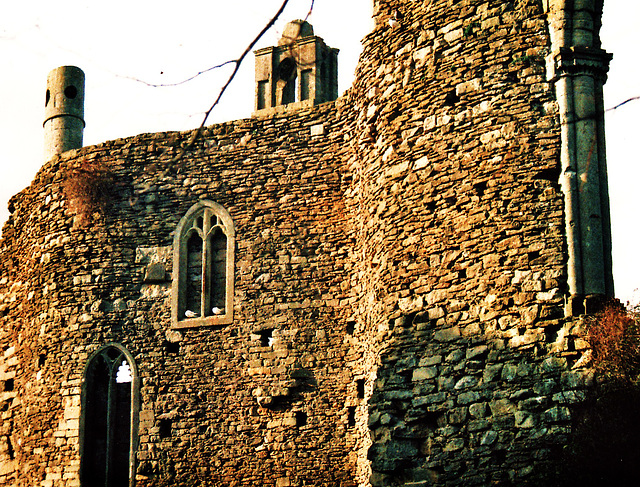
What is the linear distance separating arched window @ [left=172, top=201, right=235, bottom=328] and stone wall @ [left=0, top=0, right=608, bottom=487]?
16 centimetres

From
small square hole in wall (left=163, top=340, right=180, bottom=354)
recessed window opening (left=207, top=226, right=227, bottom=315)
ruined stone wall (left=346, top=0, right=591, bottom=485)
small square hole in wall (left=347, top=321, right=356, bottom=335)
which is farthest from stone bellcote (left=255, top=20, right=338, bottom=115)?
ruined stone wall (left=346, top=0, right=591, bottom=485)

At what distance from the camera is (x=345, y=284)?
49.7 ft

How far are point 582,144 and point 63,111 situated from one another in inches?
407

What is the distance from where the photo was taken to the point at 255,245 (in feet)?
52.2

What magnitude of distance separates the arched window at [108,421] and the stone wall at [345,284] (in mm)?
132

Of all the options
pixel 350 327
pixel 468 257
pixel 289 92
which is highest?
pixel 289 92

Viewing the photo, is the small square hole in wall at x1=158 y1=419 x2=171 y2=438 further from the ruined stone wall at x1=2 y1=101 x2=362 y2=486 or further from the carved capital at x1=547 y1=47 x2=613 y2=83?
the carved capital at x1=547 y1=47 x2=613 y2=83

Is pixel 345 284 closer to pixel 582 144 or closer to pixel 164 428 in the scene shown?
pixel 164 428

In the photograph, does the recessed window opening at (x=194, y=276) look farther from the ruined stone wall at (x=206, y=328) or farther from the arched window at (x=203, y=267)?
the ruined stone wall at (x=206, y=328)

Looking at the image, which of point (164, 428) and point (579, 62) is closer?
point (579, 62)

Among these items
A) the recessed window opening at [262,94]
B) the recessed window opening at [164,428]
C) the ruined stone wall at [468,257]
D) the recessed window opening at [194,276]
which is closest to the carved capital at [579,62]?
the ruined stone wall at [468,257]

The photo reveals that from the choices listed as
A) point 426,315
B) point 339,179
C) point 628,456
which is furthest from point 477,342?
point 339,179

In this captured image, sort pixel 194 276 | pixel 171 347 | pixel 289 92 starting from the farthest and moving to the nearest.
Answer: pixel 289 92 < pixel 194 276 < pixel 171 347

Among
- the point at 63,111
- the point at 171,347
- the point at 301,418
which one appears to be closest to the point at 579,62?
the point at 301,418
